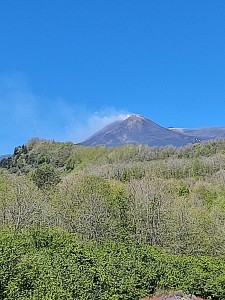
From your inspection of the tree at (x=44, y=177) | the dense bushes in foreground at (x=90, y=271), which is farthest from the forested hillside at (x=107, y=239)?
the tree at (x=44, y=177)

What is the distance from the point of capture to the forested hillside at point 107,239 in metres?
20.5

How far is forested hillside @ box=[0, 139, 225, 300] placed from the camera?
2053cm

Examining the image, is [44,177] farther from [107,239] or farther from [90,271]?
[90,271]

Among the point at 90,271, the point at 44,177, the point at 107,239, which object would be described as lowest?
the point at 107,239

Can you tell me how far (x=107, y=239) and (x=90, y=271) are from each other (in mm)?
19486

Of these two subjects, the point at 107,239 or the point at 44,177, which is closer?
the point at 107,239

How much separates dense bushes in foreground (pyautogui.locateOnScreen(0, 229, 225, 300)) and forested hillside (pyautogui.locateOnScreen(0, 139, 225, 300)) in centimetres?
6

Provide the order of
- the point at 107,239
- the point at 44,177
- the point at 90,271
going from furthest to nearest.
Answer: the point at 44,177
the point at 107,239
the point at 90,271

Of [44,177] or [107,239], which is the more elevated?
[44,177]

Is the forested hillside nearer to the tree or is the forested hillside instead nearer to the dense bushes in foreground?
the dense bushes in foreground

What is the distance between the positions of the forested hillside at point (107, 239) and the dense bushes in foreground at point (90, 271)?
57 mm

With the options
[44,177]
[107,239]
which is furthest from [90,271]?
[44,177]

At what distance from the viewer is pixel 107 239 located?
42594 millimetres

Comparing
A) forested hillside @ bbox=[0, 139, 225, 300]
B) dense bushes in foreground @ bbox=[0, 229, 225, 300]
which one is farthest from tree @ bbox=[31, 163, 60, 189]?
dense bushes in foreground @ bbox=[0, 229, 225, 300]
